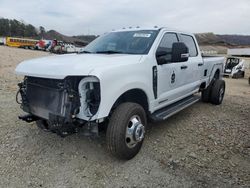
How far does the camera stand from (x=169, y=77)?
14.0 feet

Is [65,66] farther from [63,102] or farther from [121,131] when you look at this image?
[121,131]

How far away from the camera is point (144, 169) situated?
3.29 m

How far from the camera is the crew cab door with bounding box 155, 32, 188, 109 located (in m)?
4.09

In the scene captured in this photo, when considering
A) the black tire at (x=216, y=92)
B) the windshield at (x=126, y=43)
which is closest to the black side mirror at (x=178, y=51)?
the windshield at (x=126, y=43)

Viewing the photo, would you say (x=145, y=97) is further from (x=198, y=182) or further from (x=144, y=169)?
(x=198, y=182)

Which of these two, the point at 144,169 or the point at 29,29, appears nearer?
the point at 144,169

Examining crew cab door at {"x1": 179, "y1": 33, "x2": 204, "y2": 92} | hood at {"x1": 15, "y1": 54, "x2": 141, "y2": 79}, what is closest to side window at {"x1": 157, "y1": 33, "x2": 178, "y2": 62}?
crew cab door at {"x1": 179, "y1": 33, "x2": 204, "y2": 92}

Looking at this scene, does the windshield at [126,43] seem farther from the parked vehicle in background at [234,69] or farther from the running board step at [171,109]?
the parked vehicle in background at [234,69]

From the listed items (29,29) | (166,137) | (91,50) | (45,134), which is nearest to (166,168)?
(166,137)

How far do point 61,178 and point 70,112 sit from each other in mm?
845

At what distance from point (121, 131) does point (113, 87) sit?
0.57 meters

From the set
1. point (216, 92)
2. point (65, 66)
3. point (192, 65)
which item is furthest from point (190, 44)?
point (65, 66)

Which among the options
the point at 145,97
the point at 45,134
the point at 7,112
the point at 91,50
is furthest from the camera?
the point at 7,112

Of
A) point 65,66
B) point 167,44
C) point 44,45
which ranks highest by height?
point 44,45
